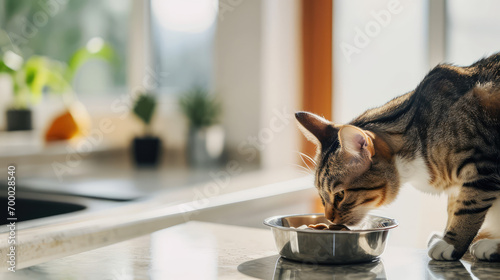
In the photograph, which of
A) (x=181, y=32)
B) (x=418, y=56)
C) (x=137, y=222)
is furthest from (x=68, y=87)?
(x=418, y=56)

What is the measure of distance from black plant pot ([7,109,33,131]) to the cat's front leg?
6.72 ft

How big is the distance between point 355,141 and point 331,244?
0.19m

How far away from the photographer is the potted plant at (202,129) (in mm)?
2707

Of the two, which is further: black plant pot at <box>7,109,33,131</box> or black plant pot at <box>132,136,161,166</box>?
black plant pot at <box>132,136,161,166</box>

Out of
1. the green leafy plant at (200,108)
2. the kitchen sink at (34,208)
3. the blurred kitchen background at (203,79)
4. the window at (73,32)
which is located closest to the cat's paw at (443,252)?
the blurred kitchen background at (203,79)

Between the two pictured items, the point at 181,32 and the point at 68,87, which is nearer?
the point at 68,87

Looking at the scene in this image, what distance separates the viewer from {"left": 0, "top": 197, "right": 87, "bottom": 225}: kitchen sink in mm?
1984

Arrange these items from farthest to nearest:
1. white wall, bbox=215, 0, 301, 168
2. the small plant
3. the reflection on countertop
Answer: the small plant, white wall, bbox=215, 0, 301, 168, the reflection on countertop

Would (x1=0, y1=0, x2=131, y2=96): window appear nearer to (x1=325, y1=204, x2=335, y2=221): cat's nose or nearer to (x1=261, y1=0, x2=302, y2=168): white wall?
(x1=261, y1=0, x2=302, y2=168): white wall

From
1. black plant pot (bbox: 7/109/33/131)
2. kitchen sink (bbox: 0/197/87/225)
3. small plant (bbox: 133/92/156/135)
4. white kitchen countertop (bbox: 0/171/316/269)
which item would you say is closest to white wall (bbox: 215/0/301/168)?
small plant (bbox: 133/92/156/135)

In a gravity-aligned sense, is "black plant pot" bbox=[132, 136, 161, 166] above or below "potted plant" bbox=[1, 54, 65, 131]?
below

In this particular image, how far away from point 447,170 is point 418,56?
1.54 m

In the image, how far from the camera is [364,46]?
256 cm

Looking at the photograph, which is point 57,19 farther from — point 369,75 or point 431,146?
point 431,146
